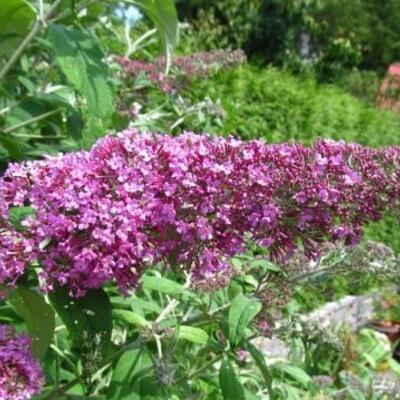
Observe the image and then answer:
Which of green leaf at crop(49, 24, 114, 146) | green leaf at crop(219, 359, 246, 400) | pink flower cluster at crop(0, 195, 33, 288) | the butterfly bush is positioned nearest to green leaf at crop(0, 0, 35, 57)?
green leaf at crop(49, 24, 114, 146)

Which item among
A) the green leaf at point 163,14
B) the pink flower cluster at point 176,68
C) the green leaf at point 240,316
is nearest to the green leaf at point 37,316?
the green leaf at point 240,316

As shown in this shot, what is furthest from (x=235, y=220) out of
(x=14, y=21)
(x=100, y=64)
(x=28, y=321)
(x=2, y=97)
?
(x=2, y=97)

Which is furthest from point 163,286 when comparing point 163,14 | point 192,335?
point 163,14

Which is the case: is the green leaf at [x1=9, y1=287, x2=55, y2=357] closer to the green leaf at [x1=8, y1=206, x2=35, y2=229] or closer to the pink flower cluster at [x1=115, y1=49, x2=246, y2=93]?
the green leaf at [x1=8, y1=206, x2=35, y2=229]

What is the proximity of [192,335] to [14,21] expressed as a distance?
982 millimetres

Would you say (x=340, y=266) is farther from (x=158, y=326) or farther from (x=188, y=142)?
(x=188, y=142)

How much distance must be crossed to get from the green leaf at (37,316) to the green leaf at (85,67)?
0.51 m

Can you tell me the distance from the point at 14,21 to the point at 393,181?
46.1 inches

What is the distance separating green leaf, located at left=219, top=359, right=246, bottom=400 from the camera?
5.42 feet

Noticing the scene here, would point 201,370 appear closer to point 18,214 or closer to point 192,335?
point 192,335

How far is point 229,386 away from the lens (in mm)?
1662

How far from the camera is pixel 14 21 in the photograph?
6.75ft

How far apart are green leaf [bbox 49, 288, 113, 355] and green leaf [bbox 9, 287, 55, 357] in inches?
2.5

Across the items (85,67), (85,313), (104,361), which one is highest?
(85,67)
